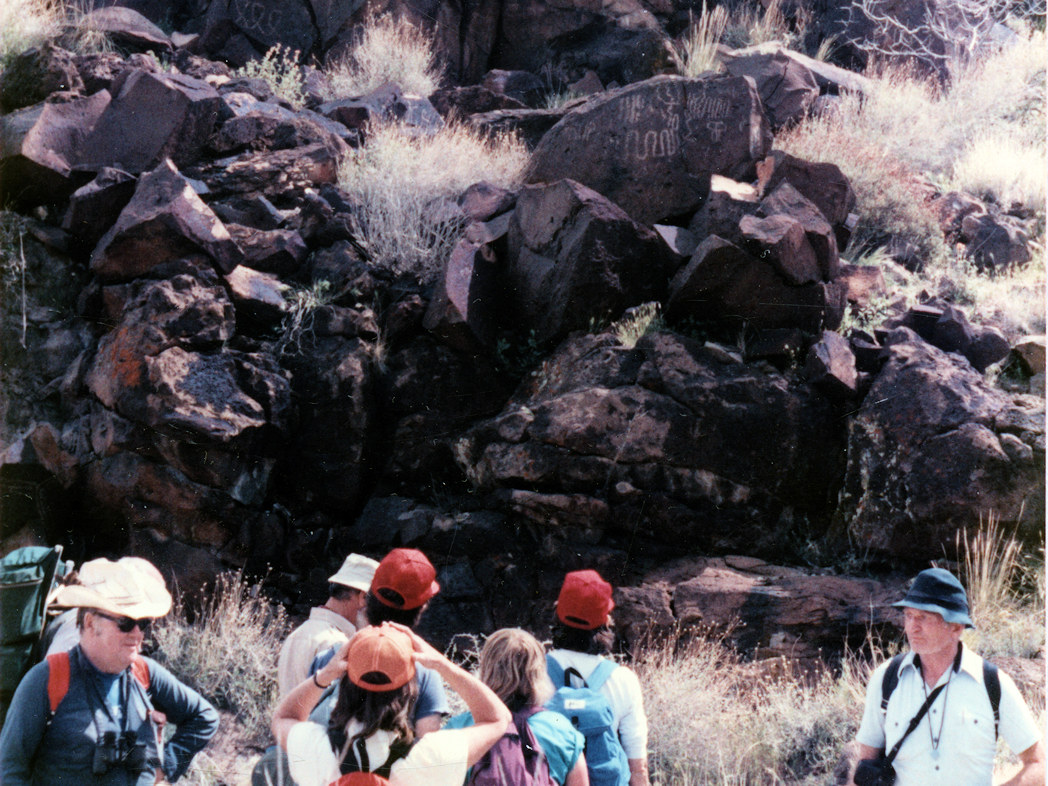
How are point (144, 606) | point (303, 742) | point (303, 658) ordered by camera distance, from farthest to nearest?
point (303, 658) < point (144, 606) < point (303, 742)

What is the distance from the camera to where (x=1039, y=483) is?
663 cm

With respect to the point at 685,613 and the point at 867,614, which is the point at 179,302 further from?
the point at 867,614

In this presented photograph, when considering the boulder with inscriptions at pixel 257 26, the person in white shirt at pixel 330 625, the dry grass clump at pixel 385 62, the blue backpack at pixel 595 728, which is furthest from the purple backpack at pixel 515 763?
the boulder with inscriptions at pixel 257 26

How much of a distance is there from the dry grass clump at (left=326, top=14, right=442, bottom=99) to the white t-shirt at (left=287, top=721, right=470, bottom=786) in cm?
1182

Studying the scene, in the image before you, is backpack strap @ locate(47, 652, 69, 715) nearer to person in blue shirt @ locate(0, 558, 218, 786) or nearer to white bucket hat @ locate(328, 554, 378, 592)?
person in blue shirt @ locate(0, 558, 218, 786)

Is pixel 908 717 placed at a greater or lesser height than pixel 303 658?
greater

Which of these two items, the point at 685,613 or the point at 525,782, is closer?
the point at 525,782

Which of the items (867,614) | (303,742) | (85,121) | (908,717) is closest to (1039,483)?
(867,614)

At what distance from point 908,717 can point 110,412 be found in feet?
20.1

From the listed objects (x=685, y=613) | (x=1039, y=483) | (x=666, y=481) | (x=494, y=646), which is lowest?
(x=685, y=613)

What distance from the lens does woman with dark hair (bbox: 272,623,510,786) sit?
3039 mm

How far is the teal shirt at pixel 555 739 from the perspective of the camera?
137 inches

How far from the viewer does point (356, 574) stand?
432 cm

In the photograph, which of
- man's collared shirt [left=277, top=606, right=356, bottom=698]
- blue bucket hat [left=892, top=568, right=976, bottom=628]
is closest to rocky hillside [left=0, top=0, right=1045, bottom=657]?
blue bucket hat [left=892, top=568, right=976, bottom=628]
